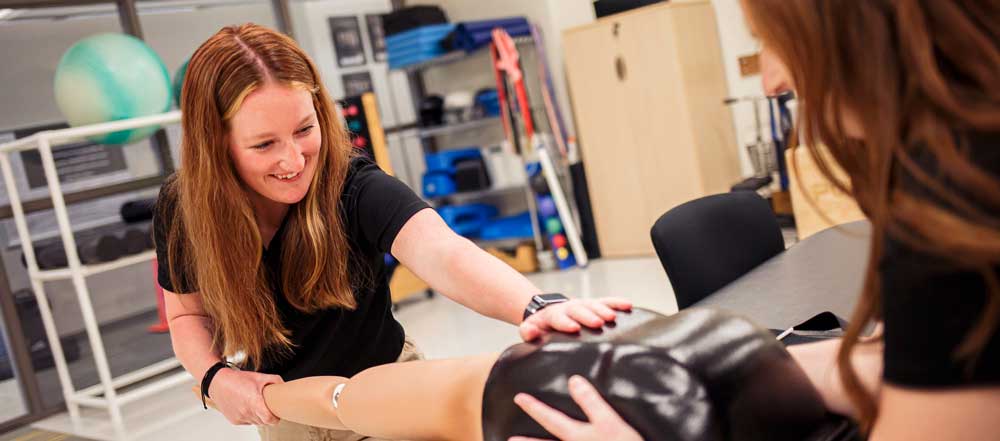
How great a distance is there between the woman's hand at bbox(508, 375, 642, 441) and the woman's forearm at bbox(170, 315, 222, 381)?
90cm

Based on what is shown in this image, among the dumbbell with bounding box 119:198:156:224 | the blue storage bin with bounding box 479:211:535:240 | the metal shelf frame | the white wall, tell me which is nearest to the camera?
the dumbbell with bounding box 119:198:156:224

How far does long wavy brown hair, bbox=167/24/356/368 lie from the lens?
1.37m

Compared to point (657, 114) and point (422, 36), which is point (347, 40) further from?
point (657, 114)

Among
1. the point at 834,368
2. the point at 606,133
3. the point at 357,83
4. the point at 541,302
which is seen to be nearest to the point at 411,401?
the point at 541,302

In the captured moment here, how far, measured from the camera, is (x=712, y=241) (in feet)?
6.37

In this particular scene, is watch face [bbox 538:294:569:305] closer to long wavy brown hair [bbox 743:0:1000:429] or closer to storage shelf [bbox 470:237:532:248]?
long wavy brown hair [bbox 743:0:1000:429]

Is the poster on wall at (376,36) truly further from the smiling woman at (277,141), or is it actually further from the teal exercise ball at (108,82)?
the smiling woman at (277,141)

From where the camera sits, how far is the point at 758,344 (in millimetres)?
856

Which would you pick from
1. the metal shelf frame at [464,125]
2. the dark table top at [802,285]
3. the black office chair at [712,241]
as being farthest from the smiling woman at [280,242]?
the metal shelf frame at [464,125]

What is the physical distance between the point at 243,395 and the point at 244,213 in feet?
1.02

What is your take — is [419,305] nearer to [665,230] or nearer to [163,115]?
[163,115]

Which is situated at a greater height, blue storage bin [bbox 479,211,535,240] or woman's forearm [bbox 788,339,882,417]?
woman's forearm [bbox 788,339,882,417]

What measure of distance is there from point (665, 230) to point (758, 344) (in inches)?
39.6

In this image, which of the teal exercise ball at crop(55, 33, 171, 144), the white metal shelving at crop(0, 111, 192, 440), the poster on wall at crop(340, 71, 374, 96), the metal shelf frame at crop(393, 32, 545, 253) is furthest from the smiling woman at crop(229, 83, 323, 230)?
the poster on wall at crop(340, 71, 374, 96)
